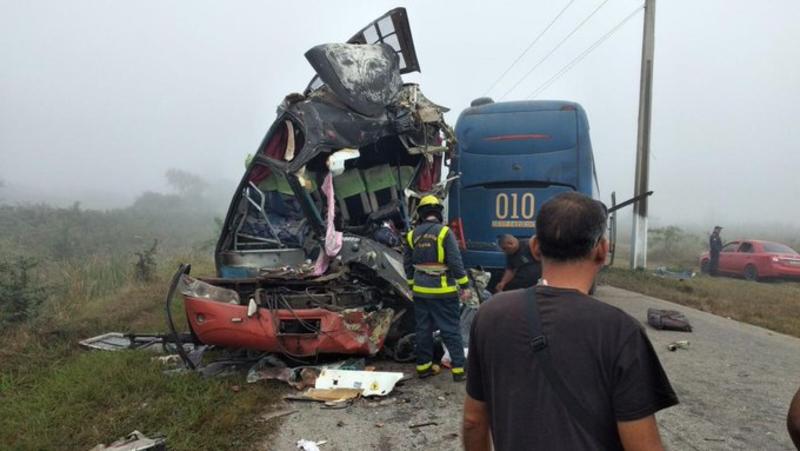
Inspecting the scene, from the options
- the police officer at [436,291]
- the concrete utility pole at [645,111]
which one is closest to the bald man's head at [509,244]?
the police officer at [436,291]

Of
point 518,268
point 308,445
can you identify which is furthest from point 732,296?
point 308,445

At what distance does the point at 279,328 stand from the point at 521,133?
165 inches

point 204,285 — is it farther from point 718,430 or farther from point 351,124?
point 718,430

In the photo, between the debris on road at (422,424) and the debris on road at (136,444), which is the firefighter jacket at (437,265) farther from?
the debris on road at (136,444)

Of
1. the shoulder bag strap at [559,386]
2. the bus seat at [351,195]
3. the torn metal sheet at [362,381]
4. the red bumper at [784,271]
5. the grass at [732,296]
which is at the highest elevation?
the bus seat at [351,195]

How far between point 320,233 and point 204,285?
3.41 feet

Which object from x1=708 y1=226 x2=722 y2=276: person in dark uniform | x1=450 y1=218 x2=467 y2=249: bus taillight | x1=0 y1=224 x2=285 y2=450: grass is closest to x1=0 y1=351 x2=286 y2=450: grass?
x1=0 y1=224 x2=285 y2=450: grass

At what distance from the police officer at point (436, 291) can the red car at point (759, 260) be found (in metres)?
12.5

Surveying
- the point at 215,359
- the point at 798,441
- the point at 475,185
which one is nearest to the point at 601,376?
the point at 798,441

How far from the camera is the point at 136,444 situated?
10.5 ft

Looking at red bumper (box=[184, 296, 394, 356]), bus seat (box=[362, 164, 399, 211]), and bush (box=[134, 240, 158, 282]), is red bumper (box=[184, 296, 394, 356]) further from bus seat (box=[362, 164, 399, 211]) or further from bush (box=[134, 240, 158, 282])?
bush (box=[134, 240, 158, 282])

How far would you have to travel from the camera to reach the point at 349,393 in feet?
13.8

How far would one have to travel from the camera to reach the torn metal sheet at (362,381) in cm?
420

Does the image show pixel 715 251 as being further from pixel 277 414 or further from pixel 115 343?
pixel 115 343
